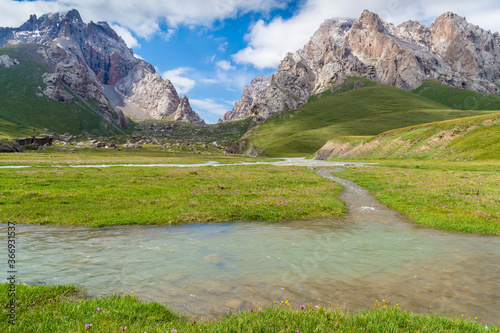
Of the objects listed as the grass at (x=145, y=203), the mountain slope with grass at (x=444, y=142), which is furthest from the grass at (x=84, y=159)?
the mountain slope with grass at (x=444, y=142)

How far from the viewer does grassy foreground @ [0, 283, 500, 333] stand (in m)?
6.24

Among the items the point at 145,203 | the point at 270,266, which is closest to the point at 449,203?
the point at 270,266

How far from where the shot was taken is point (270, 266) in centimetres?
1145

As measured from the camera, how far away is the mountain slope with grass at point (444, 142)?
68.3 m

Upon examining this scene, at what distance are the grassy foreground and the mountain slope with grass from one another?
2955 inches

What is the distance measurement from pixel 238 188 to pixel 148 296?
24.4 meters

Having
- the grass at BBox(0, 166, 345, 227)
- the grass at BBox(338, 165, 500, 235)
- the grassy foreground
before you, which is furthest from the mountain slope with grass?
the grassy foreground

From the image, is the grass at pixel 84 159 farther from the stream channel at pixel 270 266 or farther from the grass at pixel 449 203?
the grass at pixel 449 203

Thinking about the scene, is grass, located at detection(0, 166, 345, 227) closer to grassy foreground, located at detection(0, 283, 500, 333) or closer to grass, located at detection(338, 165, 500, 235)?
grass, located at detection(338, 165, 500, 235)

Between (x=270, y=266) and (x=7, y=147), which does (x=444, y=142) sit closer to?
(x=270, y=266)

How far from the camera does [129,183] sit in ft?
109

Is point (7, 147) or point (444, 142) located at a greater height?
point (444, 142)

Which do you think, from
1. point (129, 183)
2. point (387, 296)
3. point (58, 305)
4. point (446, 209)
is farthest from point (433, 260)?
point (129, 183)

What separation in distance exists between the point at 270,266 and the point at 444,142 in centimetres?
9258
